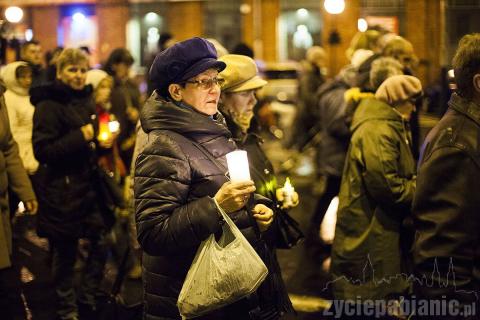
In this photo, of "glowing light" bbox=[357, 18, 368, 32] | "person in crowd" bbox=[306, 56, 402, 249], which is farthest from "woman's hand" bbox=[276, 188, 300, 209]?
"glowing light" bbox=[357, 18, 368, 32]

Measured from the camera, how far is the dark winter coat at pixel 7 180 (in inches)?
191

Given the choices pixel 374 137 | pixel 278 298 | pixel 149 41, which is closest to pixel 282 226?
pixel 278 298

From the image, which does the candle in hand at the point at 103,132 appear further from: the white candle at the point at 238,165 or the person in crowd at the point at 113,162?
the white candle at the point at 238,165

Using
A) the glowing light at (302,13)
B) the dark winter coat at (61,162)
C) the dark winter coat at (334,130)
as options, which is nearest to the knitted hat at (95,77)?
the dark winter coat at (61,162)

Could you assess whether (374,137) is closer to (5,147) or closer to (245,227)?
(245,227)

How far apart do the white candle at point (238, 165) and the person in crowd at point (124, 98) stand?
17.2 feet

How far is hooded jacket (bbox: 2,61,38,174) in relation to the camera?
26.0ft

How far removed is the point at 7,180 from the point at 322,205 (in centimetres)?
407

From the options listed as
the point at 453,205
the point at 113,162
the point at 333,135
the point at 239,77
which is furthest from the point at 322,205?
the point at 453,205

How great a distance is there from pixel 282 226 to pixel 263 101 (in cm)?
743

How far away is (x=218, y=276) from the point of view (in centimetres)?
334

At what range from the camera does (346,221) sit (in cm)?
523

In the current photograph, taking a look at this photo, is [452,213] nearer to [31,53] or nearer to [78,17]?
[31,53]

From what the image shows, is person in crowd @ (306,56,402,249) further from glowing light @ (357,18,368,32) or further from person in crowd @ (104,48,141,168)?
glowing light @ (357,18,368,32)
